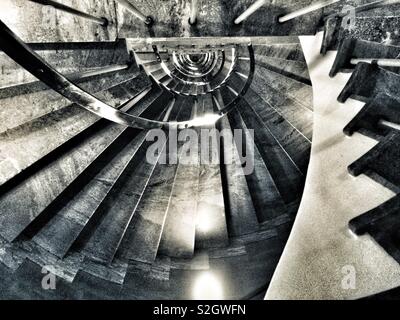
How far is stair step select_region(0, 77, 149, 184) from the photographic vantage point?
211 centimetres

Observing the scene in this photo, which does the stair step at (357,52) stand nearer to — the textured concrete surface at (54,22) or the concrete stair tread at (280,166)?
the concrete stair tread at (280,166)

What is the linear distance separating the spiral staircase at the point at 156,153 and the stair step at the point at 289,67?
22mm

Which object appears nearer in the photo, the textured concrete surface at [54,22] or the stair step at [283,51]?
the textured concrete surface at [54,22]

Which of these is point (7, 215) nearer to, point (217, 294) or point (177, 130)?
point (177, 130)

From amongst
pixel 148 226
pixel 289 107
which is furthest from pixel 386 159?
pixel 148 226

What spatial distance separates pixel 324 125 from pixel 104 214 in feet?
7.53

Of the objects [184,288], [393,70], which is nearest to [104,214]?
[184,288]

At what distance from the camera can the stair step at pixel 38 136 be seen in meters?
2.11

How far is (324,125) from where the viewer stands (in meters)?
2.20

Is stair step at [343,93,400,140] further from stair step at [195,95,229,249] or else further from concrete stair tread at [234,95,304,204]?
stair step at [195,95,229,249]

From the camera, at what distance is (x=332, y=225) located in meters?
1.71

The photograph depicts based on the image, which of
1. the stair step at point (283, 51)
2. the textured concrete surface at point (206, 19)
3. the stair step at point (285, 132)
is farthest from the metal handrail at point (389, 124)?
the stair step at point (283, 51)

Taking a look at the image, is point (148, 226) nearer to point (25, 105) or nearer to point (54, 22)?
point (25, 105)

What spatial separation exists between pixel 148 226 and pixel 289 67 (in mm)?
2572
